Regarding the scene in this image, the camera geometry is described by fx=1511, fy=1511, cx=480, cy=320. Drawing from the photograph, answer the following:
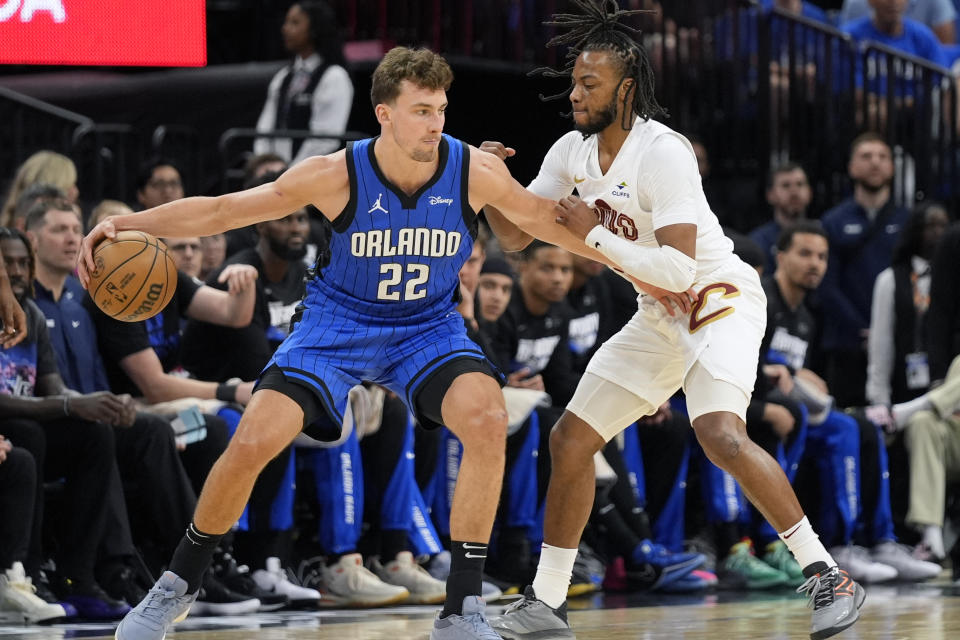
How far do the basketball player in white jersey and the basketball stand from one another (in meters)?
1.17

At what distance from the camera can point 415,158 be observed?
15.9 ft

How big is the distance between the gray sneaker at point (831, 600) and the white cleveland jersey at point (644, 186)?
3.58ft

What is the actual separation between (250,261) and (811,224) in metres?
3.11

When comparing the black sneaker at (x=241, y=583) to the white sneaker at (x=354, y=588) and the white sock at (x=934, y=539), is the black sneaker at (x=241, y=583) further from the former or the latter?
the white sock at (x=934, y=539)

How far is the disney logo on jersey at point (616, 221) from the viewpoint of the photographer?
5.23 m

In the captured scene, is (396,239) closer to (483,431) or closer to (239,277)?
(483,431)

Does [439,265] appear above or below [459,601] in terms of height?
above

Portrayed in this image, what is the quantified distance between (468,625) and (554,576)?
2.09 feet

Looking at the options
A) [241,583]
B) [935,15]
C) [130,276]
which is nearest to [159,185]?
[241,583]

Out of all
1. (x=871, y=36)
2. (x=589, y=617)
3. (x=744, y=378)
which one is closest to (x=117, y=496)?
(x=589, y=617)

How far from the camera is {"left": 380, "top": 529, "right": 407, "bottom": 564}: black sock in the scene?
22.3 feet

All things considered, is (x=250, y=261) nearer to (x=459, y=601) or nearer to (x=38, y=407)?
(x=38, y=407)

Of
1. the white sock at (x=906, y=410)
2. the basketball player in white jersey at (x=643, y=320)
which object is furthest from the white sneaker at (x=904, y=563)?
the basketball player in white jersey at (x=643, y=320)

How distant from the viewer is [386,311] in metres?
4.97
